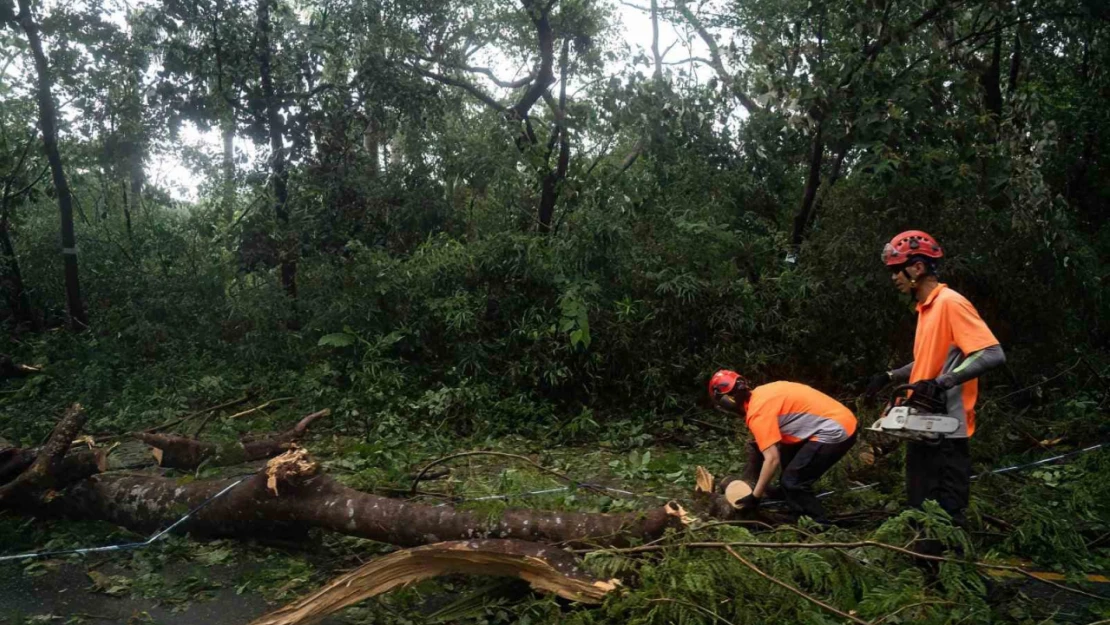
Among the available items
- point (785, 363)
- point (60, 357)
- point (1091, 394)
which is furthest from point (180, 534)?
point (1091, 394)

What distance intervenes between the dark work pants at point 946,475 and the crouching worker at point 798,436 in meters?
0.72

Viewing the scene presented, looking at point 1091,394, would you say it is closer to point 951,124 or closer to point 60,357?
point 951,124

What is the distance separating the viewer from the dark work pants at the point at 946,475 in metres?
3.51

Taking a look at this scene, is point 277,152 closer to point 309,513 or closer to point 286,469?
point 286,469

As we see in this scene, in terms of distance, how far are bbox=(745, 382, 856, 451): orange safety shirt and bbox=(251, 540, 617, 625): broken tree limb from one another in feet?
4.22

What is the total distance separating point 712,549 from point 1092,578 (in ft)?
6.40

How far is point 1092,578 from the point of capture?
393cm

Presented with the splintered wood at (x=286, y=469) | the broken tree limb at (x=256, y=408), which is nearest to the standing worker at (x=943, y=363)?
the splintered wood at (x=286, y=469)

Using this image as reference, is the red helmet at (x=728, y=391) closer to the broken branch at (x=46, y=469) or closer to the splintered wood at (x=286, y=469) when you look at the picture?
the splintered wood at (x=286, y=469)

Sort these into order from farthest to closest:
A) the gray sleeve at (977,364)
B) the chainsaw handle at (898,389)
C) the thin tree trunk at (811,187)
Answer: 1. the thin tree trunk at (811,187)
2. the chainsaw handle at (898,389)
3. the gray sleeve at (977,364)

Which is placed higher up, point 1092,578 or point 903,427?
point 903,427

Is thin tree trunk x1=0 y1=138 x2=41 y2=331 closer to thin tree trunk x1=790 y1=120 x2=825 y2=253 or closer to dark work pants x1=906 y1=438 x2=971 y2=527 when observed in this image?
thin tree trunk x1=790 y1=120 x2=825 y2=253

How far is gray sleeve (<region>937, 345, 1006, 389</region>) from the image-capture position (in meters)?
3.36

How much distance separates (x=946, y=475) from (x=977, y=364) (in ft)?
1.69
